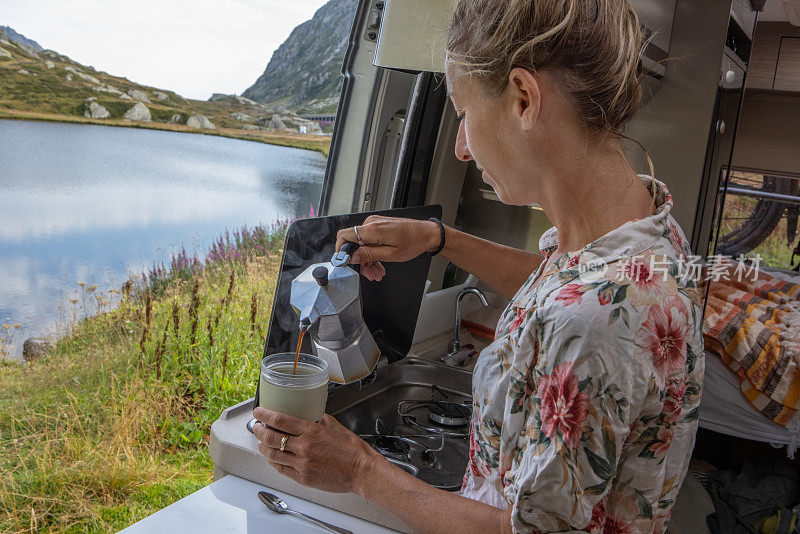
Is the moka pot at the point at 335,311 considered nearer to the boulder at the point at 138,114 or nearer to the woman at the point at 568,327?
the woman at the point at 568,327

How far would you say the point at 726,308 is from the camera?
10.1 ft

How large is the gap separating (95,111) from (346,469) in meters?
1.49

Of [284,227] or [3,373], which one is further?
[284,227]

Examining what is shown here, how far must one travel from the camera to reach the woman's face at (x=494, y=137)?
0.92 meters

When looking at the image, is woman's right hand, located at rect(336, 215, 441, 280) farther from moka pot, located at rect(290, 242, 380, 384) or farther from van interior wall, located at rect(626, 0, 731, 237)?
van interior wall, located at rect(626, 0, 731, 237)

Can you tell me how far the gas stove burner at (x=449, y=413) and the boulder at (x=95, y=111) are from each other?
1331mm

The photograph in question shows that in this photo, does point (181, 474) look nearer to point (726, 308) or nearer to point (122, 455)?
point (122, 455)

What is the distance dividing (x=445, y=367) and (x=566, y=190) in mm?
1015

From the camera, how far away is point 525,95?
0.89 meters

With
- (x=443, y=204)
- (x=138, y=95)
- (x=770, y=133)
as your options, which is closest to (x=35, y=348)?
(x=138, y=95)

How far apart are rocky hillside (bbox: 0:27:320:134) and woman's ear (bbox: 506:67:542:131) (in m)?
1.51

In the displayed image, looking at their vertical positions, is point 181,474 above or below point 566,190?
below

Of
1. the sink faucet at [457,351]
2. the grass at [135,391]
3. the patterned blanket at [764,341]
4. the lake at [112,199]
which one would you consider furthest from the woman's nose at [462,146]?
the patterned blanket at [764,341]

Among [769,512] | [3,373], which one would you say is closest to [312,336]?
[3,373]
